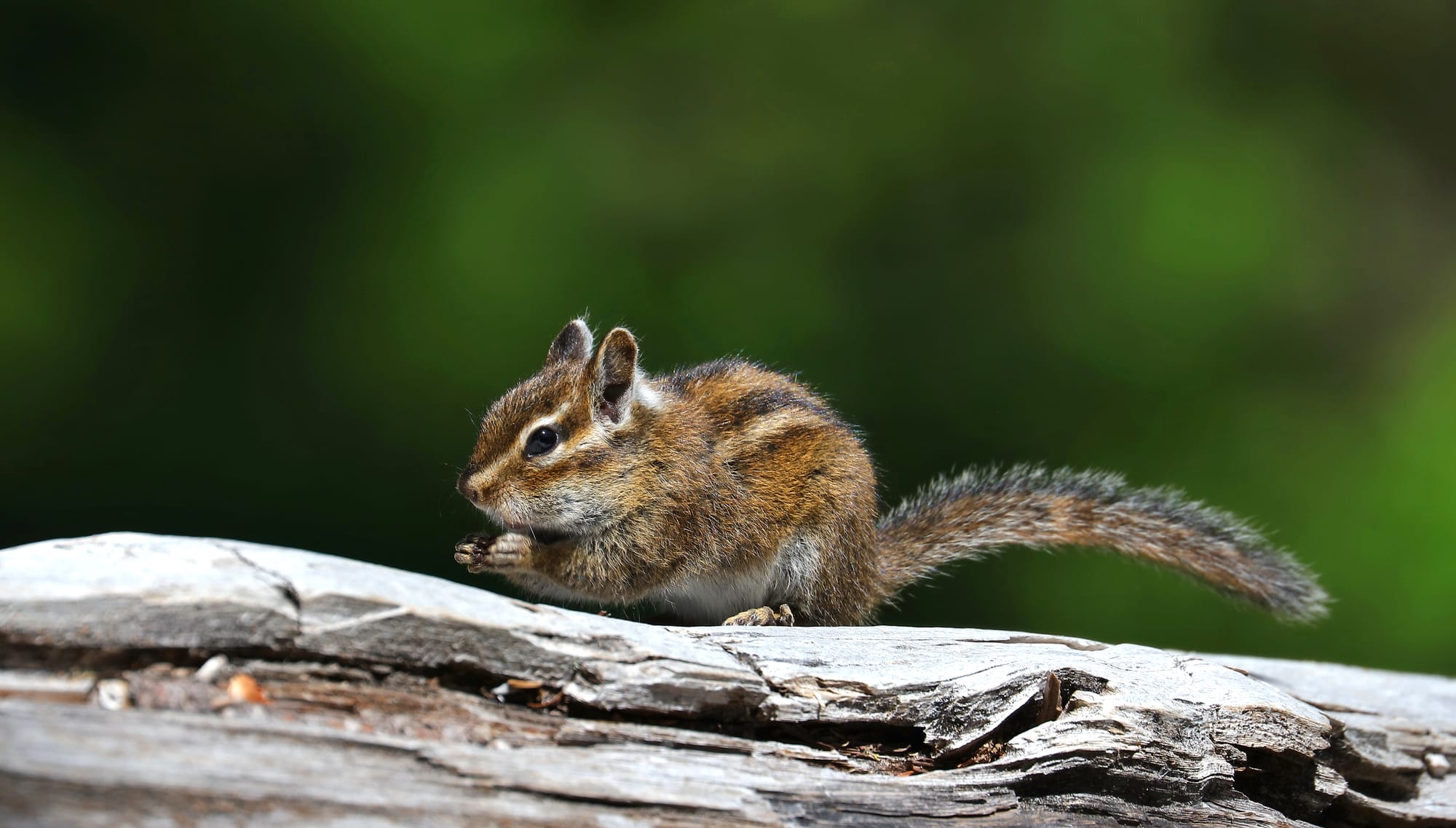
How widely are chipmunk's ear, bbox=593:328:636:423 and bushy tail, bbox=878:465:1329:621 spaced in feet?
2.45

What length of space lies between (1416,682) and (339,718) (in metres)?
2.69

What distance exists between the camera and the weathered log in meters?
1.35

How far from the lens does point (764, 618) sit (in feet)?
7.74

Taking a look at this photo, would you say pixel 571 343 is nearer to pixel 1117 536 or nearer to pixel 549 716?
pixel 549 716

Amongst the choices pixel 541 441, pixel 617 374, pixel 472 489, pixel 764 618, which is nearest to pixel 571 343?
pixel 617 374

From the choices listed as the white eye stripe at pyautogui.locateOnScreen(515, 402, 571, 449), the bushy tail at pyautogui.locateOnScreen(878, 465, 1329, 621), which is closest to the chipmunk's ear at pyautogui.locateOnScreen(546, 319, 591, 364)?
the white eye stripe at pyautogui.locateOnScreen(515, 402, 571, 449)

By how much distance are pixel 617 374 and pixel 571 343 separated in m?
0.32

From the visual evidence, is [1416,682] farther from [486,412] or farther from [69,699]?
[69,699]

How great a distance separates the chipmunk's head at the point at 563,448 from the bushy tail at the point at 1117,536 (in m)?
0.74

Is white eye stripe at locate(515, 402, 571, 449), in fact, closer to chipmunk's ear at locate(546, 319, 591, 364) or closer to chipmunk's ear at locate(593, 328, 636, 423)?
chipmunk's ear at locate(593, 328, 636, 423)

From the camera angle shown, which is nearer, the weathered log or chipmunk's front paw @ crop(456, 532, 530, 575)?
the weathered log

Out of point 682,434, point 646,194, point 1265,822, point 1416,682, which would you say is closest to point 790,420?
point 682,434

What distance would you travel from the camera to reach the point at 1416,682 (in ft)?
9.55

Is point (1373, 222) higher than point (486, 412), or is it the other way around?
point (1373, 222)
